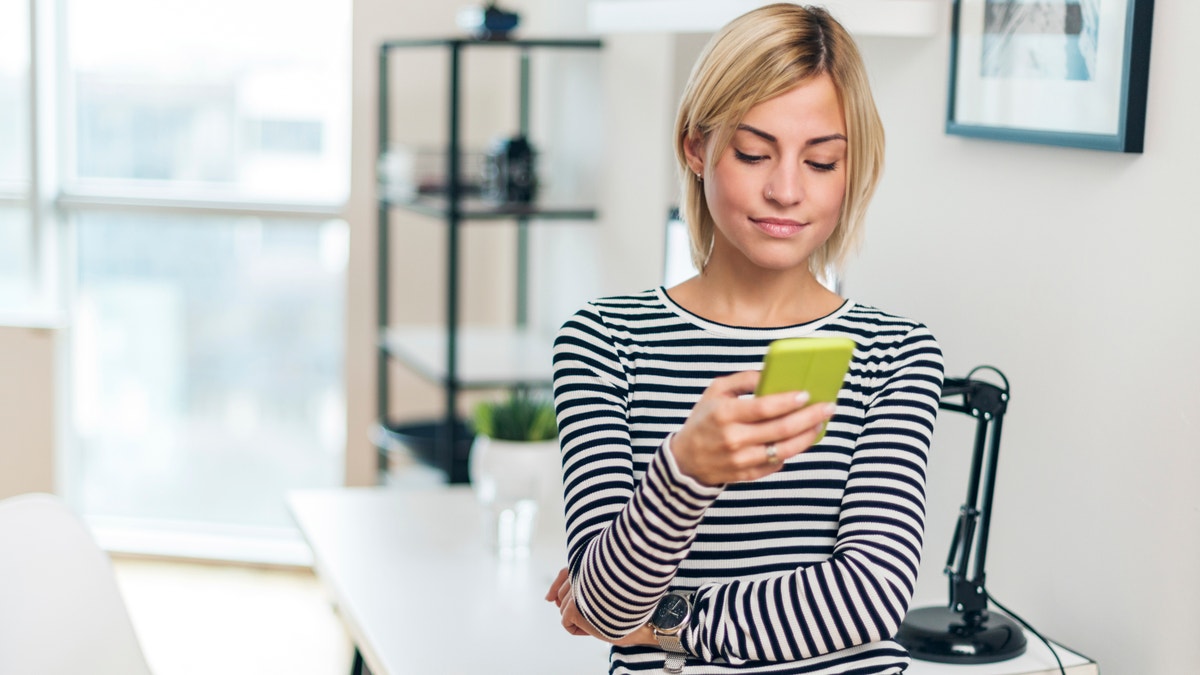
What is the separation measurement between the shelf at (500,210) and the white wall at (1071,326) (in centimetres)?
113

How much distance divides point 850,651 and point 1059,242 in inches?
27.3

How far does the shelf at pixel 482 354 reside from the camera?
9.89ft

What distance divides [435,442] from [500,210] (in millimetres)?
575

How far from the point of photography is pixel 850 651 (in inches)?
44.0

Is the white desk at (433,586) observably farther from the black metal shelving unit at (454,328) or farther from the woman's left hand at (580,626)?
the black metal shelving unit at (454,328)

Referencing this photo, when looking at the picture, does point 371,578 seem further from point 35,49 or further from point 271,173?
point 35,49

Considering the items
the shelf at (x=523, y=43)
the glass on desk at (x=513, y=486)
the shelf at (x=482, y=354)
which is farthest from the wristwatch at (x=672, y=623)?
the shelf at (x=523, y=43)

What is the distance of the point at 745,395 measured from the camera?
1031mm

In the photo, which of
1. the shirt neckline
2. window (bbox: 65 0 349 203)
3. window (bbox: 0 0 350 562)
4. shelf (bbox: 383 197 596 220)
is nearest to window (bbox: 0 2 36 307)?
window (bbox: 0 0 350 562)

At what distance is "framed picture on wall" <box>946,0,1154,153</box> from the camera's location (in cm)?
145

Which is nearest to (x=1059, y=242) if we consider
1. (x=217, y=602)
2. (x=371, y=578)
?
(x=371, y=578)

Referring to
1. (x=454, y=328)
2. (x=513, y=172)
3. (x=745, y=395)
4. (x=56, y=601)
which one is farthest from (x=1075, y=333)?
(x=513, y=172)

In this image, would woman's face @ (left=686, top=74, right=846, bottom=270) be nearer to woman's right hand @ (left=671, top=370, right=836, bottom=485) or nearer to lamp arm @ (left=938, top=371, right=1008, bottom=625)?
woman's right hand @ (left=671, top=370, right=836, bottom=485)

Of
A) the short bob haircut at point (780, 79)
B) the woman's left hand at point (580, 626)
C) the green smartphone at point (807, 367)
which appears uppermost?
the short bob haircut at point (780, 79)
